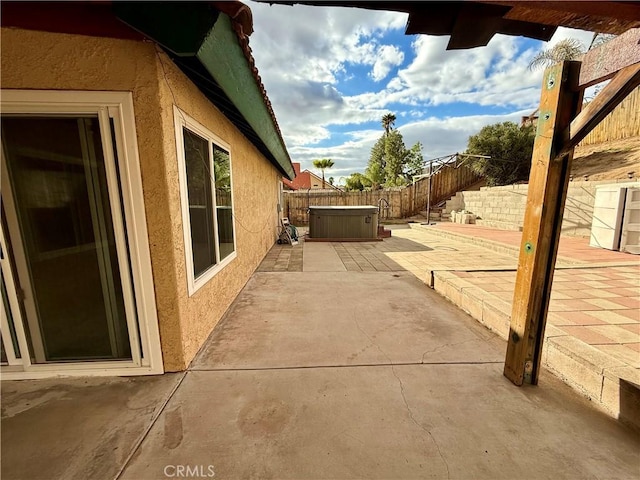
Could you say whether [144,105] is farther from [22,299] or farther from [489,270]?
[489,270]

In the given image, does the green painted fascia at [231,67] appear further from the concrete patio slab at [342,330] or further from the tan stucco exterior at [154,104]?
the concrete patio slab at [342,330]

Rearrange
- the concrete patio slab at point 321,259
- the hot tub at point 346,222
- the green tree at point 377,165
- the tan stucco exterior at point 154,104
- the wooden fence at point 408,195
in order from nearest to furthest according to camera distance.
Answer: the tan stucco exterior at point 154,104, the concrete patio slab at point 321,259, the hot tub at point 346,222, the wooden fence at point 408,195, the green tree at point 377,165

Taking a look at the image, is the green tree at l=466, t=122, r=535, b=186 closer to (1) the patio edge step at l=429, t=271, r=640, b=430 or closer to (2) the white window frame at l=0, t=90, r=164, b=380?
(1) the patio edge step at l=429, t=271, r=640, b=430

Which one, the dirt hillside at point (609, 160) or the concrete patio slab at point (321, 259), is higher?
the dirt hillside at point (609, 160)

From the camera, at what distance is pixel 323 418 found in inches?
63.7

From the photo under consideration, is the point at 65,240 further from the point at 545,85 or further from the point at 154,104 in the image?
the point at 545,85

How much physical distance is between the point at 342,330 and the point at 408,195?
47.0 ft

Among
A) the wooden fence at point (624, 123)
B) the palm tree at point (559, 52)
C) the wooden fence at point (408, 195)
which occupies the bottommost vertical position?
the wooden fence at point (408, 195)

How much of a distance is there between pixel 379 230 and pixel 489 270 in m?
Result: 5.36

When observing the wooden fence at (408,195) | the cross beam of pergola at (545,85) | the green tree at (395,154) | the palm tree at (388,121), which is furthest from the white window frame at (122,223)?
the palm tree at (388,121)

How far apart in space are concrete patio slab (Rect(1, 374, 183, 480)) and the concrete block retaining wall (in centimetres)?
627

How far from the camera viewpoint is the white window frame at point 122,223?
1.70 metres

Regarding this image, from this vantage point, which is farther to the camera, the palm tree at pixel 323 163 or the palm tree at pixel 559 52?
the palm tree at pixel 323 163

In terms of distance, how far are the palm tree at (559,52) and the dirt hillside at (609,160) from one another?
5136mm
